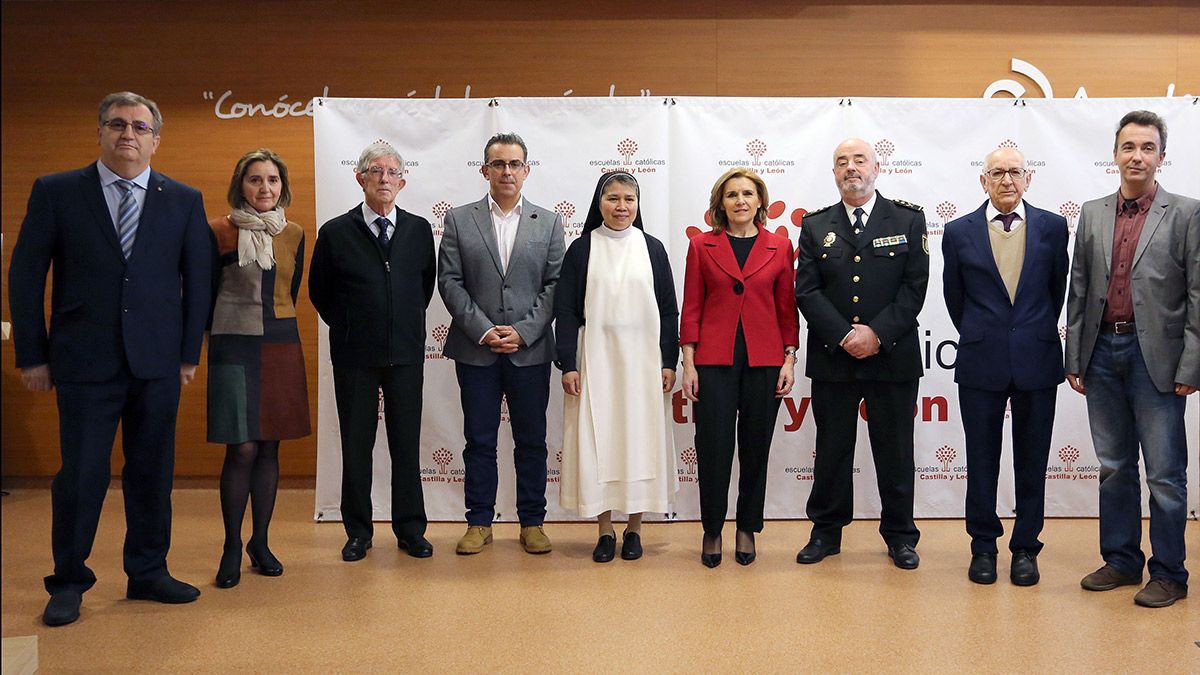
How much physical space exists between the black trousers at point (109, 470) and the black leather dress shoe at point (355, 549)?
0.78 meters

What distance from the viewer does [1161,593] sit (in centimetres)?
346

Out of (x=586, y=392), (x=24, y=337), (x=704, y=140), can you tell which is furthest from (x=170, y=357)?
(x=704, y=140)

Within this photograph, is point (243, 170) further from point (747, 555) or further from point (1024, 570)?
point (1024, 570)

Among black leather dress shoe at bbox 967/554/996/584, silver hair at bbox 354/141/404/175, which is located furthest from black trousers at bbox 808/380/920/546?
silver hair at bbox 354/141/404/175

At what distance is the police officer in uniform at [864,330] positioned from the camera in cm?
398

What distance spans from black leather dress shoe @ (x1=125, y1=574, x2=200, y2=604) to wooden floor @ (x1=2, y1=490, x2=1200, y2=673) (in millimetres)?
45

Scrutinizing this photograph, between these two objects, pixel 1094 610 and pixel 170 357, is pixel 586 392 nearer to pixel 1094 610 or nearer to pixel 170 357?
pixel 170 357

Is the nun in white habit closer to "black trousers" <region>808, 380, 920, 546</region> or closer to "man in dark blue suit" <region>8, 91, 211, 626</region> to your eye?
"black trousers" <region>808, 380, 920, 546</region>

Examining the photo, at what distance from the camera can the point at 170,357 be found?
11.3 feet

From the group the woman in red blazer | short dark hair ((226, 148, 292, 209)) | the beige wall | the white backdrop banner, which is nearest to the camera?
short dark hair ((226, 148, 292, 209))

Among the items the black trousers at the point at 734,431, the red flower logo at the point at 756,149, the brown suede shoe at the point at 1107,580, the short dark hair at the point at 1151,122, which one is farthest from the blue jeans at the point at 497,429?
the short dark hair at the point at 1151,122

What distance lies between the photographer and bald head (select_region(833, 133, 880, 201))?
3996mm

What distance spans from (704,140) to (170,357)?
2.86 meters

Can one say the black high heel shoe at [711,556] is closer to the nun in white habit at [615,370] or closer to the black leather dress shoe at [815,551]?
the nun in white habit at [615,370]
